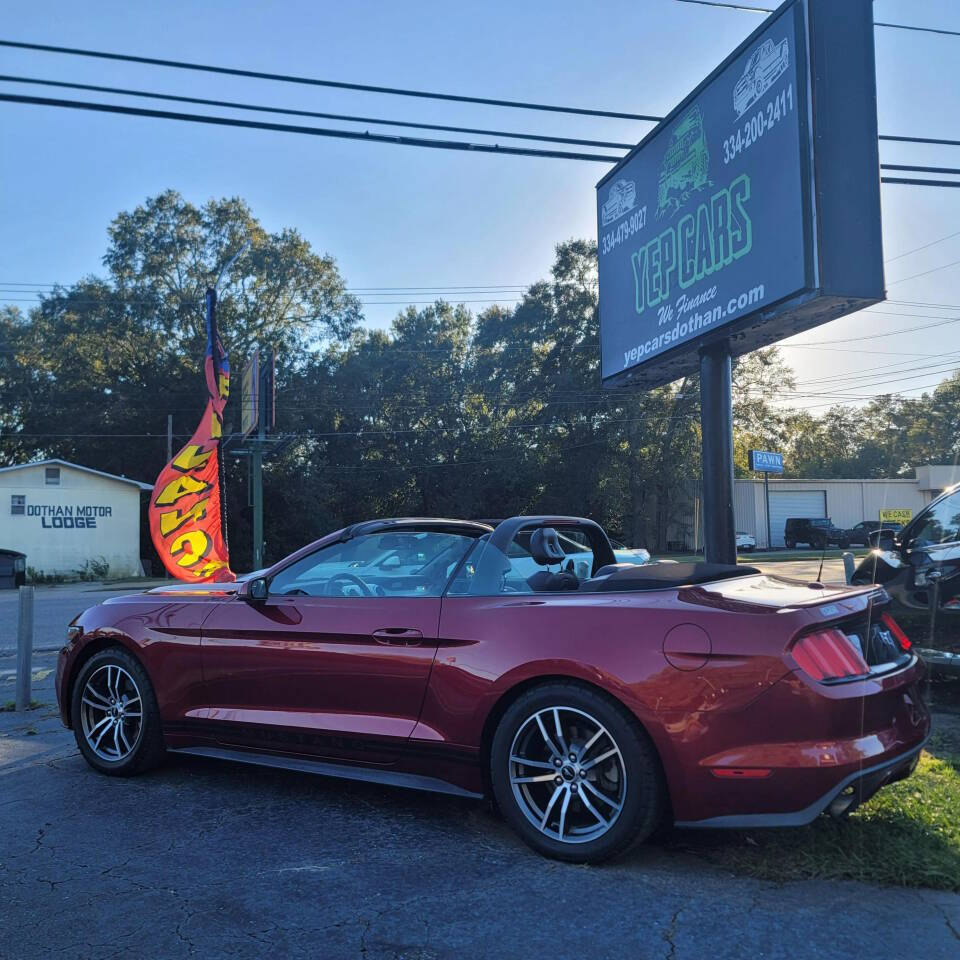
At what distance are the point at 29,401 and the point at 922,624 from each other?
158ft

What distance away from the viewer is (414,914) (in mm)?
3061

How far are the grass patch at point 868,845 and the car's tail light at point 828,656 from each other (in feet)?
2.43

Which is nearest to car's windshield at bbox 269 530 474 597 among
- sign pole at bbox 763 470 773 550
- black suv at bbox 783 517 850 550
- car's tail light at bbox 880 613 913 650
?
car's tail light at bbox 880 613 913 650

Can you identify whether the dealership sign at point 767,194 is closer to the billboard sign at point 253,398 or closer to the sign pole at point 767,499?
the billboard sign at point 253,398

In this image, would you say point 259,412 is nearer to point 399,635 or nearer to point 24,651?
point 24,651

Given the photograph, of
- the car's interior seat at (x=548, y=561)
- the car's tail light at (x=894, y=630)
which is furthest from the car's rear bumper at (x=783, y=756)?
the car's interior seat at (x=548, y=561)

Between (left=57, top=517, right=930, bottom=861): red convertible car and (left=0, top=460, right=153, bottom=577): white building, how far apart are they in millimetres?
29872

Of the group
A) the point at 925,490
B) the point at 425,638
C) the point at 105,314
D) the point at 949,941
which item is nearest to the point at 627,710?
the point at 425,638

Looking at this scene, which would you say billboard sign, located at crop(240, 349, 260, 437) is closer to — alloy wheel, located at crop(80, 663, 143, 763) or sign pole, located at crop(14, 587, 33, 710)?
sign pole, located at crop(14, 587, 33, 710)

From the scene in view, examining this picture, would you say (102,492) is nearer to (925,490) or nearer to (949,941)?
(949,941)

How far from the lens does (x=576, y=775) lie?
3514 mm

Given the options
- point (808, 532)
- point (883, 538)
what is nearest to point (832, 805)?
point (883, 538)

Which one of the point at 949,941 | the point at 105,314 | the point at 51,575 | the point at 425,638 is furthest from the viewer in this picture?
the point at 105,314

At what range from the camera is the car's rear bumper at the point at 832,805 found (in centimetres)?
313
